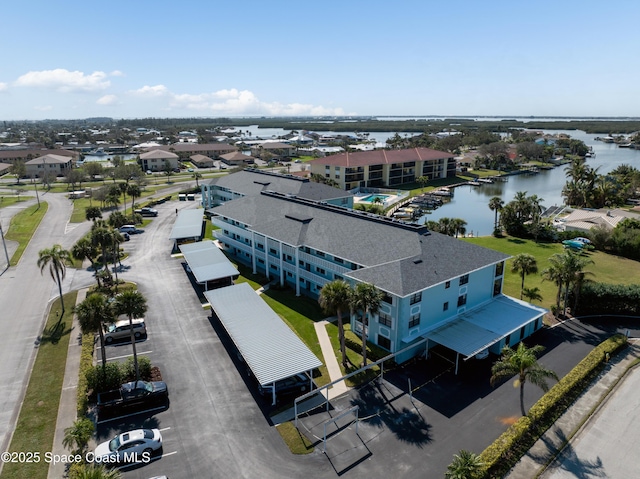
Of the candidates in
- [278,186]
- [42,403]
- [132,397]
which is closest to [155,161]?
[278,186]

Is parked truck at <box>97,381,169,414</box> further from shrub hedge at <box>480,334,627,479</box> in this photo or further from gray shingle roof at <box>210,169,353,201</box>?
gray shingle roof at <box>210,169,353,201</box>

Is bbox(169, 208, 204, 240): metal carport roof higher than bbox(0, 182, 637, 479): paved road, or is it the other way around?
bbox(169, 208, 204, 240): metal carport roof

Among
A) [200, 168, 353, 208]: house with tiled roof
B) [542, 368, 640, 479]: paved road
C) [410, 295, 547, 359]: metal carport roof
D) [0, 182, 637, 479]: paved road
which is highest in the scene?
[200, 168, 353, 208]: house with tiled roof

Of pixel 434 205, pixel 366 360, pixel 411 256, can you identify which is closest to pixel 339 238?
pixel 411 256

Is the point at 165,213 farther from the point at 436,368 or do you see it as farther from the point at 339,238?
the point at 436,368

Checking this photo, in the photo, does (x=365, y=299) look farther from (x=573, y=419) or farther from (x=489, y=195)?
(x=489, y=195)

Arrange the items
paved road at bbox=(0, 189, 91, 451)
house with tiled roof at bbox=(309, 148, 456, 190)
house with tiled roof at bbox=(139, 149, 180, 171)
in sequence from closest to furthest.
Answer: paved road at bbox=(0, 189, 91, 451) → house with tiled roof at bbox=(309, 148, 456, 190) → house with tiled roof at bbox=(139, 149, 180, 171)

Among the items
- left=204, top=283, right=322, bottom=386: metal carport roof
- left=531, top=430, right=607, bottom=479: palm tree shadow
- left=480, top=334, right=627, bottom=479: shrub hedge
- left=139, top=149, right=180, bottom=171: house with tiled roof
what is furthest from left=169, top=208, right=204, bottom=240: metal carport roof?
left=139, top=149, right=180, bottom=171: house with tiled roof
